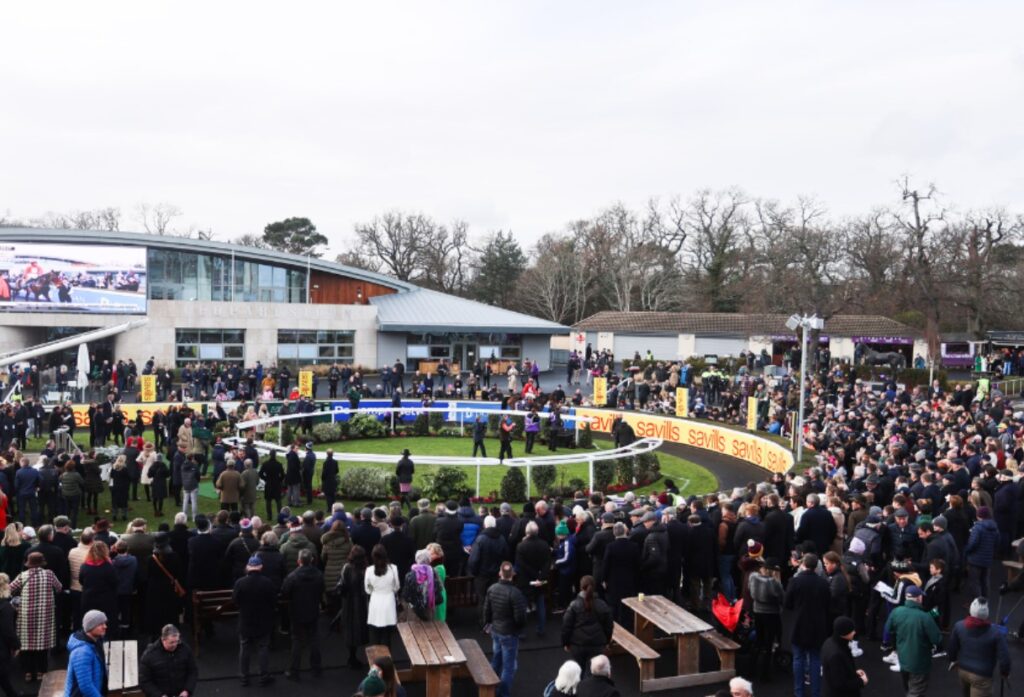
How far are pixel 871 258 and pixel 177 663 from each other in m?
46.4

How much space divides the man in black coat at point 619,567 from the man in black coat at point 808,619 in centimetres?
186

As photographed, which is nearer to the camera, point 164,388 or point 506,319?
point 164,388

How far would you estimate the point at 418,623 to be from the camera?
9.21 m

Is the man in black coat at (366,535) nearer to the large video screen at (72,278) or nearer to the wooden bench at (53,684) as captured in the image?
the wooden bench at (53,684)

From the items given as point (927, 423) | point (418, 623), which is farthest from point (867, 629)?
point (927, 423)

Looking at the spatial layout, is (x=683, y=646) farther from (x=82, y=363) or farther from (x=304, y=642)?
(x=82, y=363)

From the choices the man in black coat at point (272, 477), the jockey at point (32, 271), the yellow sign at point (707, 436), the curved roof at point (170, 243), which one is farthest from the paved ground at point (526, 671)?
the curved roof at point (170, 243)

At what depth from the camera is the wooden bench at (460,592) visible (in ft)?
34.7

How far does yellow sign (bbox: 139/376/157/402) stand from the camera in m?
30.7

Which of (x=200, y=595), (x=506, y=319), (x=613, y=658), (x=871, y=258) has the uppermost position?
(x=871, y=258)

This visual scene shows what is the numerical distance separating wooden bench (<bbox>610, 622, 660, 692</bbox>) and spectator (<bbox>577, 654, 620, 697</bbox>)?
1.95 m

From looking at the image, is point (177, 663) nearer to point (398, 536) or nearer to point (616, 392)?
point (398, 536)

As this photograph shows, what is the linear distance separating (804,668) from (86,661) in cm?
645

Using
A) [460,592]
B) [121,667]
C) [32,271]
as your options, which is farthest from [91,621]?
[32,271]
